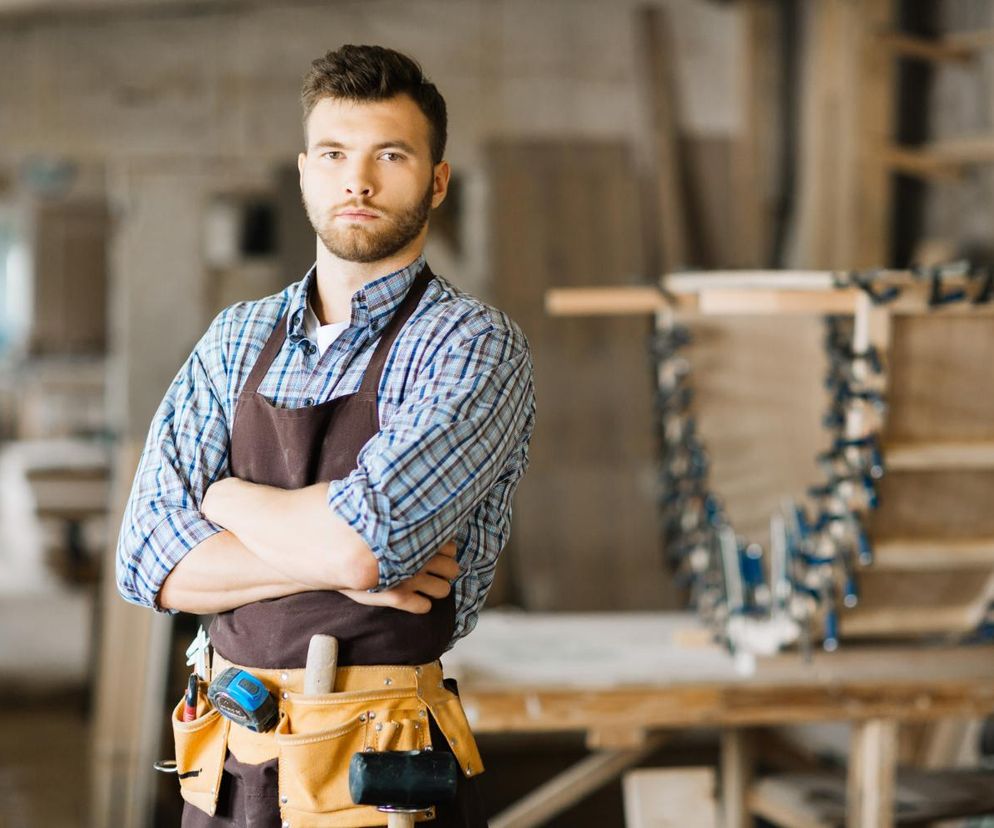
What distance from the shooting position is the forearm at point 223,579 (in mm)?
1796

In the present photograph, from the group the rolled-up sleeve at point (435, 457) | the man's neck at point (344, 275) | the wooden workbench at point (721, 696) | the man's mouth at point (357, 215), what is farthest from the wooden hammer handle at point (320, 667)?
the wooden workbench at point (721, 696)

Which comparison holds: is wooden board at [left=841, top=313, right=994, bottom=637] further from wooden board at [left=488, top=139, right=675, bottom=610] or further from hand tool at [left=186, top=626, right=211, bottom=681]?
wooden board at [left=488, top=139, right=675, bottom=610]

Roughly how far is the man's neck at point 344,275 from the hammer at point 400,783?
2.01 feet

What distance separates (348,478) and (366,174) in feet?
1.33

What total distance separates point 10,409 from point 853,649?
5.50 metres

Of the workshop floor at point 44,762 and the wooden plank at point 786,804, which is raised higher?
the wooden plank at point 786,804

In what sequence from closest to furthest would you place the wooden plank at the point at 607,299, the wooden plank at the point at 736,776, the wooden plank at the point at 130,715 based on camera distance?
the wooden plank at the point at 607,299 < the wooden plank at the point at 736,776 < the wooden plank at the point at 130,715

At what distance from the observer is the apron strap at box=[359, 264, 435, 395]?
6.00 feet

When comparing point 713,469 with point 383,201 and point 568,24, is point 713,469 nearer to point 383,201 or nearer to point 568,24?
point 383,201

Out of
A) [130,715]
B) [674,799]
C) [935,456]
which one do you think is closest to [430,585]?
[674,799]

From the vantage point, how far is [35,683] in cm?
684

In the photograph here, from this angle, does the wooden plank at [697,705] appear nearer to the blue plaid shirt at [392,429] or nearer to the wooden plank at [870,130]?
the blue plaid shirt at [392,429]

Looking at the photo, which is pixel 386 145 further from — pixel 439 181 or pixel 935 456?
pixel 935 456

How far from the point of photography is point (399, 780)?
1718mm
